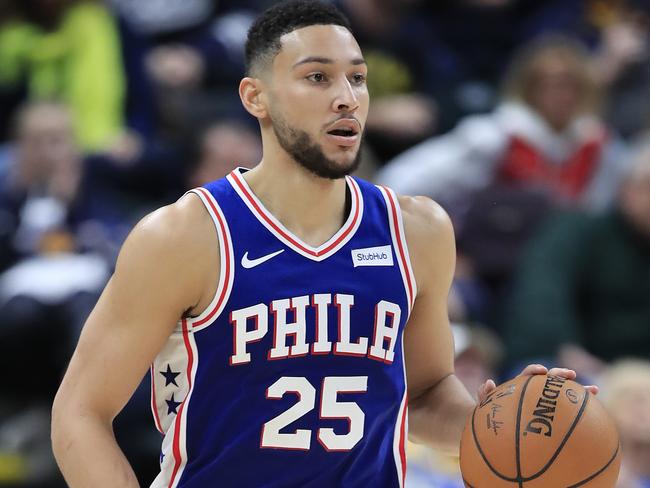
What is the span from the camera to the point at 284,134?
153 inches

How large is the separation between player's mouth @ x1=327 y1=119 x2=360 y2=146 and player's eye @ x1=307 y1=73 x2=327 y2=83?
0.14 meters

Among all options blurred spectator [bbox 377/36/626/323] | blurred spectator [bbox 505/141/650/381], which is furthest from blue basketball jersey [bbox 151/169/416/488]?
blurred spectator [bbox 377/36/626/323]

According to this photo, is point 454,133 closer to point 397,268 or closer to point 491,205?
point 491,205

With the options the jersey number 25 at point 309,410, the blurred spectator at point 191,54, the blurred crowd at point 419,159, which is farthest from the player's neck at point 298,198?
the blurred spectator at point 191,54

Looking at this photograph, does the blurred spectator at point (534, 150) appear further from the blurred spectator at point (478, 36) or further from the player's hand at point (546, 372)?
the player's hand at point (546, 372)

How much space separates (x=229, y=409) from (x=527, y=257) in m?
4.28

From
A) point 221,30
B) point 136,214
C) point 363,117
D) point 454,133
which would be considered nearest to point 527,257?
point 454,133

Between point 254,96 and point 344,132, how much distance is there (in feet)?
1.06

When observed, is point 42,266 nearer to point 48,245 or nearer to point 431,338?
point 48,245

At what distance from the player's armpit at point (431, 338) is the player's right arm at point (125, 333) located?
706mm

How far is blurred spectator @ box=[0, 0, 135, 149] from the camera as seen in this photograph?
29.3 feet

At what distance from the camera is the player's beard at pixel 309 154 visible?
3.84m

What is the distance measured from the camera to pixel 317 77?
385 centimetres
